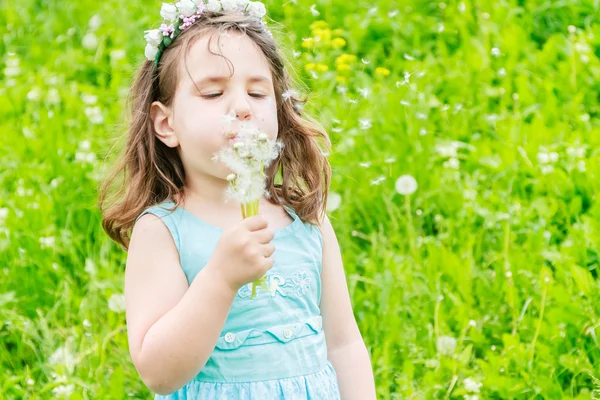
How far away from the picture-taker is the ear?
1914 millimetres

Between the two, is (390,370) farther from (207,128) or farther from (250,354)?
(207,128)

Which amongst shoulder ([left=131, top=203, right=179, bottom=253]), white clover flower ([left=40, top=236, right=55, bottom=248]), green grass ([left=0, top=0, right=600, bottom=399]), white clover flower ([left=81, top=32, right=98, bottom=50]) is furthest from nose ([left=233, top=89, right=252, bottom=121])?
white clover flower ([left=81, top=32, right=98, bottom=50])

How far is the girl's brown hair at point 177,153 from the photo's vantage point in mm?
1921

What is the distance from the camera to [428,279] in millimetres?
2781

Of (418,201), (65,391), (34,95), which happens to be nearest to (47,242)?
(65,391)

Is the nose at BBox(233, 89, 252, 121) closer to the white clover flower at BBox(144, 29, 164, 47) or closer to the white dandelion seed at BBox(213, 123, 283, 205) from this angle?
the white dandelion seed at BBox(213, 123, 283, 205)

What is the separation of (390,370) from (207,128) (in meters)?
1.07

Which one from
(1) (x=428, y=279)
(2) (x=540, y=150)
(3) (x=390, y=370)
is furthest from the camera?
(2) (x=540, y=150)

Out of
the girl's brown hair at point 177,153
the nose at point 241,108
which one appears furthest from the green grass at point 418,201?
the nose at point 241,108

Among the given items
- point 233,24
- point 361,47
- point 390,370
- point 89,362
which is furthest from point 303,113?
point 361,47

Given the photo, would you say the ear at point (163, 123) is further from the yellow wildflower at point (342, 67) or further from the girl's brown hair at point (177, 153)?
the yellow wildflower at point (342, 67)

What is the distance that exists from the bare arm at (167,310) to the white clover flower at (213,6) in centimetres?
45

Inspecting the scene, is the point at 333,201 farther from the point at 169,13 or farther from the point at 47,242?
the point at 169,13

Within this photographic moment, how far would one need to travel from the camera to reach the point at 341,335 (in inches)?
80.3
